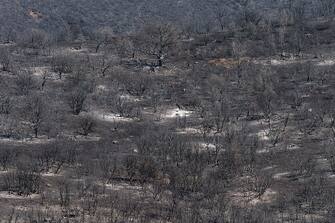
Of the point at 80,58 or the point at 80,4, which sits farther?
the point at 80,4

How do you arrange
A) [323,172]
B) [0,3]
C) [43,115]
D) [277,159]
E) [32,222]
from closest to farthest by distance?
[32,222] → [323,172] → [277,159] → [43,115] → [0,3]

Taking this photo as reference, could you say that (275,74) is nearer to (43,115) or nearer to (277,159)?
(277,159)

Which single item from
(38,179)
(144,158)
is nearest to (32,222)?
(38,179)

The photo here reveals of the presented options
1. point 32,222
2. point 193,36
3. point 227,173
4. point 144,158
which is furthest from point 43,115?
point 193,36

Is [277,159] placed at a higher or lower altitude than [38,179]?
lower

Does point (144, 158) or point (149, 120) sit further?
point (149, 120)

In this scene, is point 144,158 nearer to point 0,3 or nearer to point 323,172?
point 323,172

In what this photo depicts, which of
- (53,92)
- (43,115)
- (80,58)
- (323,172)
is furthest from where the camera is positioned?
(80,58)

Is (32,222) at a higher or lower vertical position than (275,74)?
higher

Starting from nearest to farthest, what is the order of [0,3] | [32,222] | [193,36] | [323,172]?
1. [32,222]
2. [323,172]
3. [193,36]
4. [0,3]
